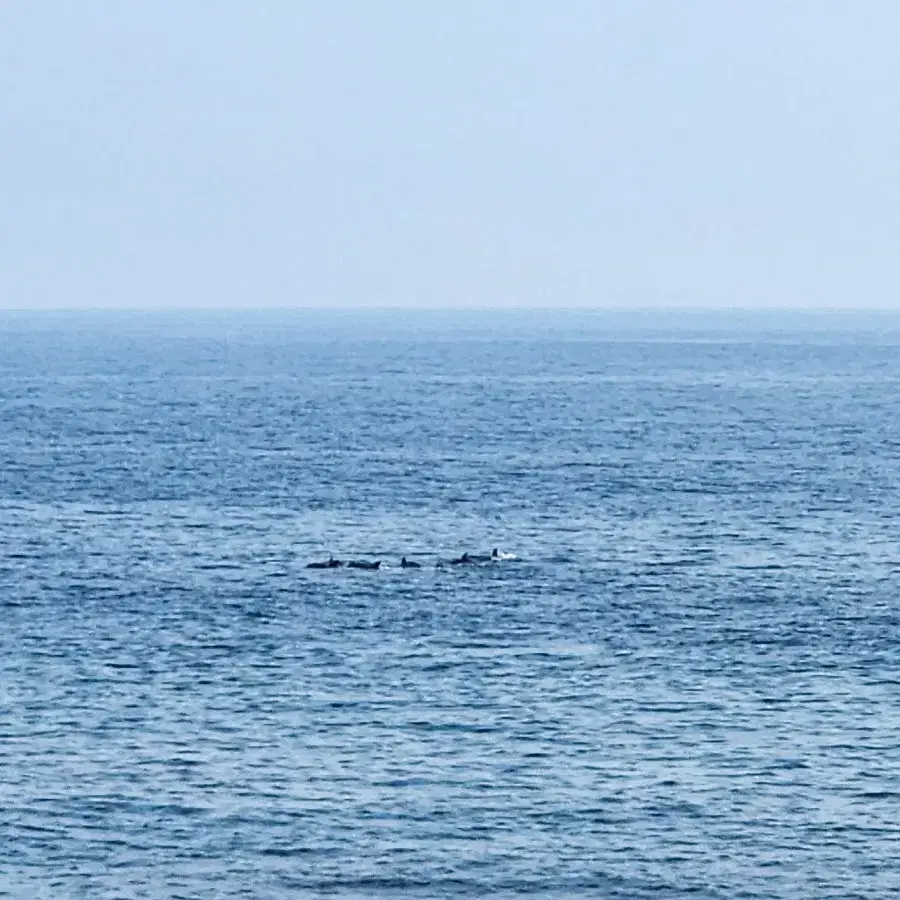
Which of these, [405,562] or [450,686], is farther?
[405,562]

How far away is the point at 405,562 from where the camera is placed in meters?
88.6

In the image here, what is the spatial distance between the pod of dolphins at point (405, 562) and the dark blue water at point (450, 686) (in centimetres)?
87

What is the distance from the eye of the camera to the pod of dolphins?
8831 cm

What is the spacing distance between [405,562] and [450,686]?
890 inches

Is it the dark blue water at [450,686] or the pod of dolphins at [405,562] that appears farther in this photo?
the pod of dolphins at [405,562]

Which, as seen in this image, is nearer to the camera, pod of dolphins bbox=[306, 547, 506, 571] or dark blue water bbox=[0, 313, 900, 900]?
dark blue water bbox=[0, 313, 900, 900]

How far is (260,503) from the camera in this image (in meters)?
110

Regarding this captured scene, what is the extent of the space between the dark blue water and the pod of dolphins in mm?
866

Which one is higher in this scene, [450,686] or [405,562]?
[405,562]

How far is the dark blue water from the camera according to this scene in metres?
50.7

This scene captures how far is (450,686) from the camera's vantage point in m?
66.2

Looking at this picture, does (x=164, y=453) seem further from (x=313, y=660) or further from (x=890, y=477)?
(x=313, y=660)

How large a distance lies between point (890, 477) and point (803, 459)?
37.0 ft

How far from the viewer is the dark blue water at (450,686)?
50656 mm
